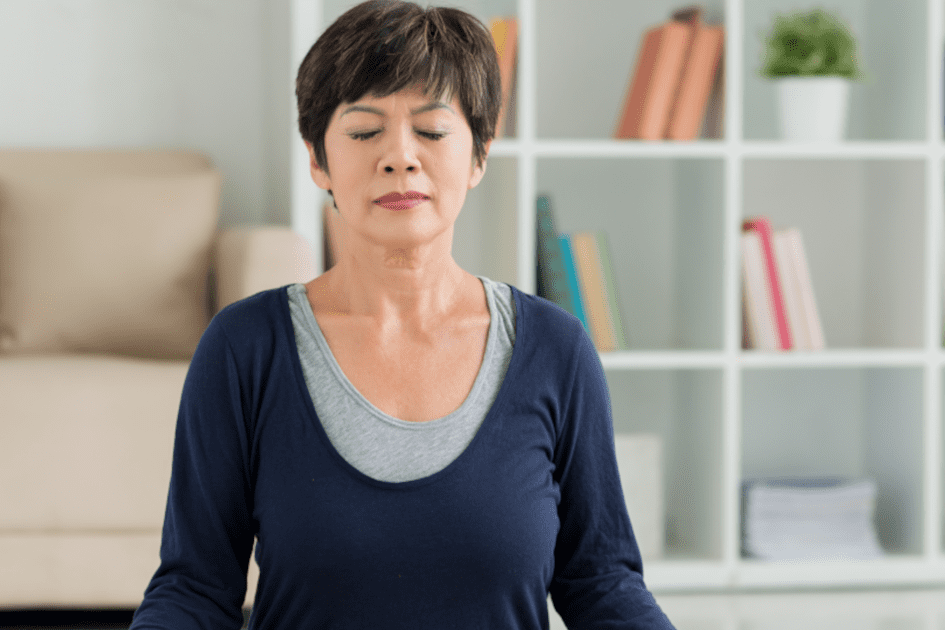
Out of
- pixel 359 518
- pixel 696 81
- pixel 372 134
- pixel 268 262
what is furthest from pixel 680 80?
pixel 359 518

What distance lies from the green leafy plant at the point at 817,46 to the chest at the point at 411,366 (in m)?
1.62

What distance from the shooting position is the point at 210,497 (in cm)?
75

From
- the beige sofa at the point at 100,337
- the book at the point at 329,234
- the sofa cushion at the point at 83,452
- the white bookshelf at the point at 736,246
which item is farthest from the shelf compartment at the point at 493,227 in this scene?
the sofa cushion at the point at 83,452

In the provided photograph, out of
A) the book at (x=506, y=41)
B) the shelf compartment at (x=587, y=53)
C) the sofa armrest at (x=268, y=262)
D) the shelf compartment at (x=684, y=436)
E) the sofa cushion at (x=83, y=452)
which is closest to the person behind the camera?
the sofa cushion at (x=83, y=452)

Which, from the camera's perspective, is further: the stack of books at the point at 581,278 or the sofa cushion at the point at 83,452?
the stack of books at the point at 581,278

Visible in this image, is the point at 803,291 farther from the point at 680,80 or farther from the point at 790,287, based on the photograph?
the point at 680,80

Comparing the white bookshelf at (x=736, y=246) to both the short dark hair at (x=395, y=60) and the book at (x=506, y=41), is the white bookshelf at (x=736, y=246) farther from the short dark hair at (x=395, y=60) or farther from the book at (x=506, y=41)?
the short dark hair at (x=395, y=60)

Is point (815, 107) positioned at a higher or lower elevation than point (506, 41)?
lower

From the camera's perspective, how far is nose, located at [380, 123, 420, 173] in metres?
0.76

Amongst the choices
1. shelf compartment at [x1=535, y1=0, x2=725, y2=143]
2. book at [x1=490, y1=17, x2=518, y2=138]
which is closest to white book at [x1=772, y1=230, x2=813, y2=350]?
shelf compartment at [x1=535, y1=0, x2=725, y2=143]

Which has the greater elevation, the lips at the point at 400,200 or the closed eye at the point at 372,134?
the closed eye at the point at 372,134

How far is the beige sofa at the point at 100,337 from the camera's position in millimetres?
1720

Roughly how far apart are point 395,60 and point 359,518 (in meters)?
0.34

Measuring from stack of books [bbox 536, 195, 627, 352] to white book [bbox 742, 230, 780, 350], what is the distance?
28cm
